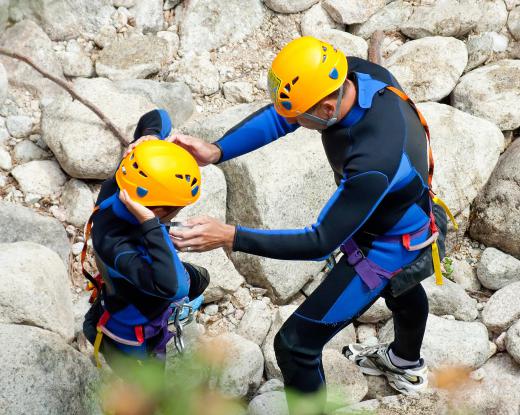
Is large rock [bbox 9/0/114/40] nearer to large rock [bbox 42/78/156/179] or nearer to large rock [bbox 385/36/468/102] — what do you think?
large rock [bbox 42/78/156/179]

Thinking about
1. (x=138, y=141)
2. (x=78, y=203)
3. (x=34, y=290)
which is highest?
(x=138, y=141)

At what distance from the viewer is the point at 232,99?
23.3 feet

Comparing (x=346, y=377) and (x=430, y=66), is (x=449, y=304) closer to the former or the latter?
(x=346, y=377)

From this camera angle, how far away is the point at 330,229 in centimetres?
352

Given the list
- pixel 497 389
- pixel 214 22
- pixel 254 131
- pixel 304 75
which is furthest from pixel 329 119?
pixel 214 22

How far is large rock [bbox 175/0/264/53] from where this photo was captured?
24.1ft

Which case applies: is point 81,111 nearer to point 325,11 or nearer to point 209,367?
point 325,11

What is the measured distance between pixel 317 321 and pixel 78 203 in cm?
282

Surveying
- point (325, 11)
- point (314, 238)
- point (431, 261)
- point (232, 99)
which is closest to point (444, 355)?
point (431, 261)

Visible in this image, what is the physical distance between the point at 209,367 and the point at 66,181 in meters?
4.19

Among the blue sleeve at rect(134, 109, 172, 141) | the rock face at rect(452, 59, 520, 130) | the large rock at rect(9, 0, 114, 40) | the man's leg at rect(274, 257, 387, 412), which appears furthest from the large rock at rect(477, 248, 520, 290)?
the large rock at rect(9, 0, 114, 40)

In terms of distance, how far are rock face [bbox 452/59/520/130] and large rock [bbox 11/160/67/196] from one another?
13.3 feet

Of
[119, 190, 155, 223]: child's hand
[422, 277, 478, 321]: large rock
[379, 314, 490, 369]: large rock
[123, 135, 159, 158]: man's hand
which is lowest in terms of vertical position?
[422, 277, 478, 321]: large rock

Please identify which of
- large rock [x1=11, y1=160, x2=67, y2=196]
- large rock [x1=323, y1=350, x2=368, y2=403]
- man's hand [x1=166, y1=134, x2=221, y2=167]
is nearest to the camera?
man's hand [x1=166, y1=134, x2=221, y2=167]
